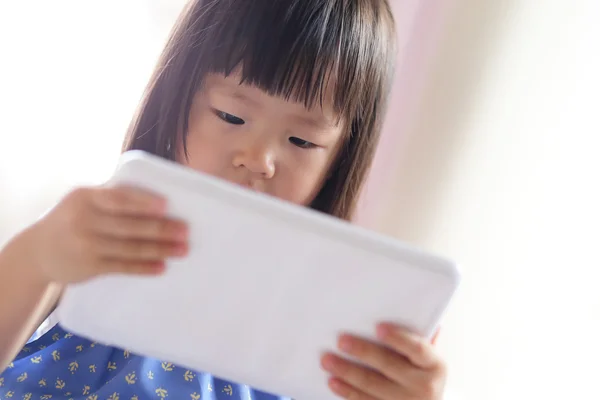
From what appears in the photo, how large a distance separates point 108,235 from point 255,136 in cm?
19

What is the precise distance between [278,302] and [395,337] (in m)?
0.08

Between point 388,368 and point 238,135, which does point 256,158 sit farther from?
point 388,368

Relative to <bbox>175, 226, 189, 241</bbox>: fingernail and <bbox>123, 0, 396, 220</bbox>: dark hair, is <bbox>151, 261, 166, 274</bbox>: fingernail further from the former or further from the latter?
<bbox>123, 0, 396, 220</bbox>: dark hair

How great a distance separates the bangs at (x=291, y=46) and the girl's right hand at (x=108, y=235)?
0.68ft

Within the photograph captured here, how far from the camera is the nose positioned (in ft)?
1.74

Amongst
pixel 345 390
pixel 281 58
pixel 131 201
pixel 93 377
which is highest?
pixel 281 58

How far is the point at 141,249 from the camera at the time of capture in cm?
38

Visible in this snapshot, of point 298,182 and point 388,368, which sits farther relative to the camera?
point 298,182

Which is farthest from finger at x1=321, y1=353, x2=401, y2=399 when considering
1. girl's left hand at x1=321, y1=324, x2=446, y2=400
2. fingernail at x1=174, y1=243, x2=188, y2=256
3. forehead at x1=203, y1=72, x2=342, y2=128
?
forehead at x1=203, y1=72, x2=342, y2=128

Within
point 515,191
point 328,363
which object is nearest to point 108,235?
point 328,363

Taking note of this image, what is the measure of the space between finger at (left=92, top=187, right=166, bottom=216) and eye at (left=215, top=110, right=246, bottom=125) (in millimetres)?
196

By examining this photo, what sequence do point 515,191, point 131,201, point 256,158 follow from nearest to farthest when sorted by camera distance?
point 131,201
point 256,158
point 515,191

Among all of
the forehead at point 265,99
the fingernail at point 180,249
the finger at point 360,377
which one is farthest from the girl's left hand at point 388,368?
the forehead at point 265,99

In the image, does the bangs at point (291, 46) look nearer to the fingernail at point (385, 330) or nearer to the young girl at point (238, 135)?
the young girl at point (238, 135)
